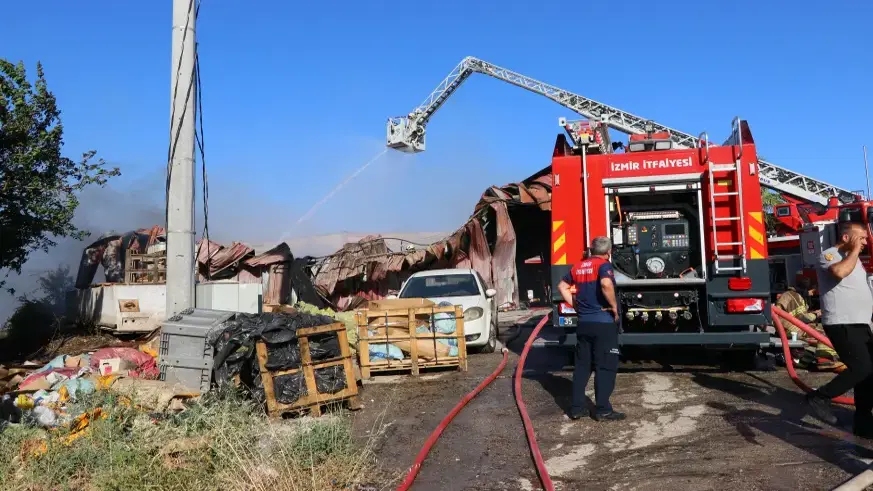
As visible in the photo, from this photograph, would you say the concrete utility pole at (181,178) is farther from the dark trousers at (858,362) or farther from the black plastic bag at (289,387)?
the dark trousers at (858,362)

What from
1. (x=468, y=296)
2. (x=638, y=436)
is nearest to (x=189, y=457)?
(x=638, y=436)

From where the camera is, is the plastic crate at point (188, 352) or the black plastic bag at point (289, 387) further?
the plastic crate at point (188, 352)

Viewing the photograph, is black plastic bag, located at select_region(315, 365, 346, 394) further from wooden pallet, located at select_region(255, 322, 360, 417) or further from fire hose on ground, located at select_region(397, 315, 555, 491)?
fire hose on ground, located at select_region(397, 315, 555, 491)

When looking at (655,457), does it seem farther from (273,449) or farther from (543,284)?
(543,284)

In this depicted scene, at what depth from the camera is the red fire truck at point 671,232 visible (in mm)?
7656

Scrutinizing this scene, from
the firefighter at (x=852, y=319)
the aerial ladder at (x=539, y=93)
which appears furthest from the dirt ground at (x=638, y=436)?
the aerial ladder at (x=539, y=93)

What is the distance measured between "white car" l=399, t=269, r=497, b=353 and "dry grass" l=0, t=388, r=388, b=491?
5.44 metres

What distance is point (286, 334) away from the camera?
6824 mm

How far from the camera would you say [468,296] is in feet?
36.8

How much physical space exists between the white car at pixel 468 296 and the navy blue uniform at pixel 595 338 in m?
4.34

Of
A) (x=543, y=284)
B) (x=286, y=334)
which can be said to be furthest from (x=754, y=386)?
(x=543, y=284)

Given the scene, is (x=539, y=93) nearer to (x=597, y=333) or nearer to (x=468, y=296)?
(x=468, y=296)

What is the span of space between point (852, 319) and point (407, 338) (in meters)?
5.35

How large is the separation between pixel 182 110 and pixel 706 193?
6453mm
